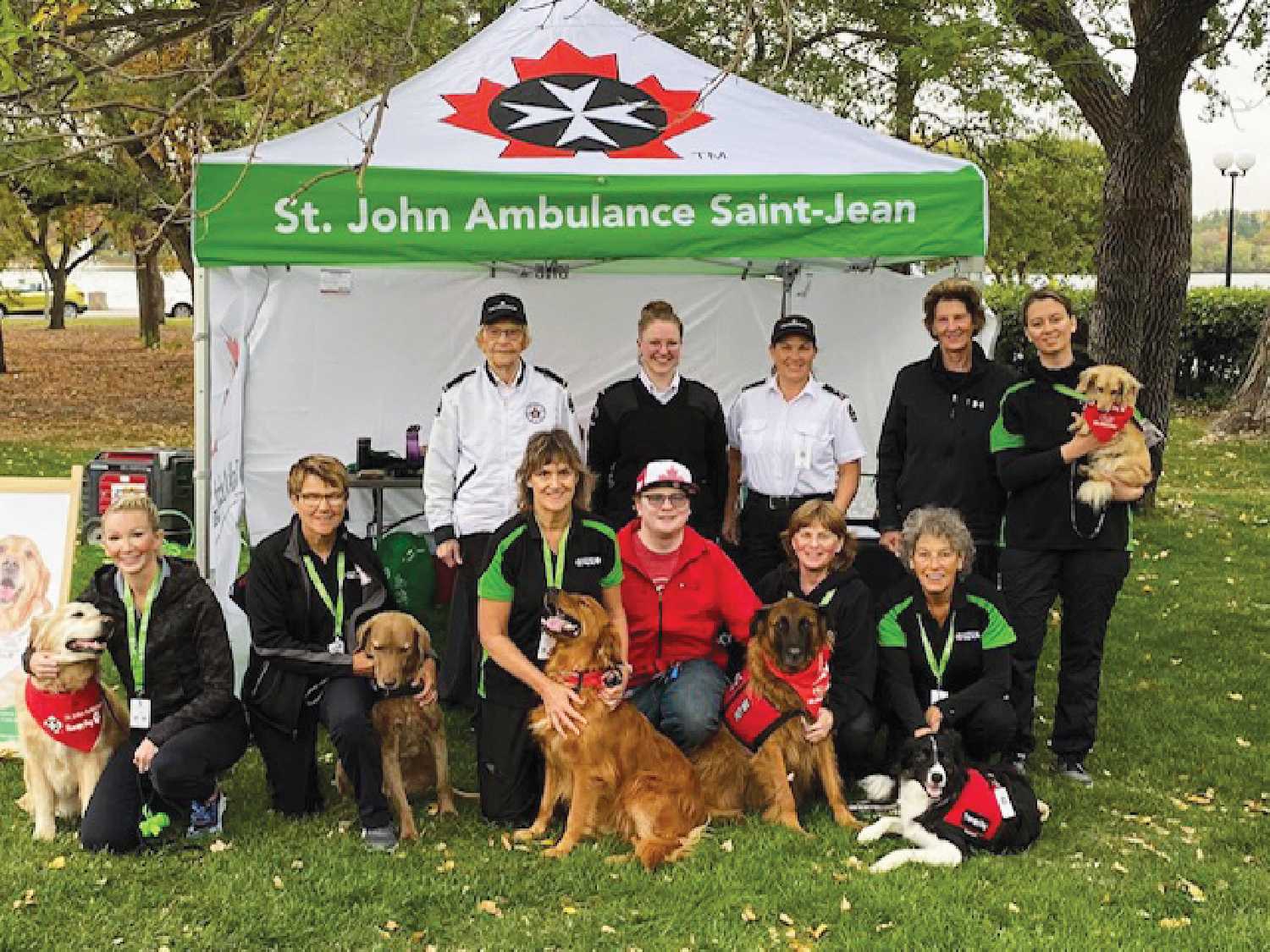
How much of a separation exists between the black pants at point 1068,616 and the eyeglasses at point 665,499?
52.7 inches

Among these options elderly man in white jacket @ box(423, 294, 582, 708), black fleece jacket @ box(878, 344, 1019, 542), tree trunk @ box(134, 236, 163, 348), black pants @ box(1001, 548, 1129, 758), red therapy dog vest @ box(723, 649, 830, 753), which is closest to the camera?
red therapy dog vest @ box(723, 649, 830, 753)

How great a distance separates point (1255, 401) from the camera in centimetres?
1562

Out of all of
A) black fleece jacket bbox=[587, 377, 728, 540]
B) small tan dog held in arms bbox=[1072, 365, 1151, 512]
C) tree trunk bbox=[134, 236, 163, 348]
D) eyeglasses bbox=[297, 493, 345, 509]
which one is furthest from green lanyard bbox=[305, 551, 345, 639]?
tree trunk bbox=[134, 236, 163, 348]

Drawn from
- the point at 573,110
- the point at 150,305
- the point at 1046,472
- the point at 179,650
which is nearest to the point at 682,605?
the point at 1046,472

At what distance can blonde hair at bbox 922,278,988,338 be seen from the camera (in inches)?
186

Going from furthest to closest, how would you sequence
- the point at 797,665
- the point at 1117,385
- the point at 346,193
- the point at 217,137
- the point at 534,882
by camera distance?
1. the point at 217,137
2. the point at 346,193
3. the point at 1117,385
4. the point at 797,665
5. the point at 534,882

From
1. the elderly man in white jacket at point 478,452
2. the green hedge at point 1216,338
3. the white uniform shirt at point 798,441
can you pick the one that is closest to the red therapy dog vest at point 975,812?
the white uniform shirt at point 798,441

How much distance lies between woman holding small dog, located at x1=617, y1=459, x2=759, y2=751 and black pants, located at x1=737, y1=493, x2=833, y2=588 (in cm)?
64

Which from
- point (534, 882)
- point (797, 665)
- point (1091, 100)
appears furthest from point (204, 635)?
point (1091, 100)

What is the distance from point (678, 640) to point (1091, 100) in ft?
23.0

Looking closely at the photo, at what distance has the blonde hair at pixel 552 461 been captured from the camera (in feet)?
13.8

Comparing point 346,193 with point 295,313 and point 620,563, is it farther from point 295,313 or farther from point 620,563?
point 295,313

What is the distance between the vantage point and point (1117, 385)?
4.36 m

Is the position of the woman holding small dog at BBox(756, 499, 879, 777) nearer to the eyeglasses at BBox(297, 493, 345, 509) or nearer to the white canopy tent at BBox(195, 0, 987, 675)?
the white canopy tent at BBox(195, 0, 987, 675)
